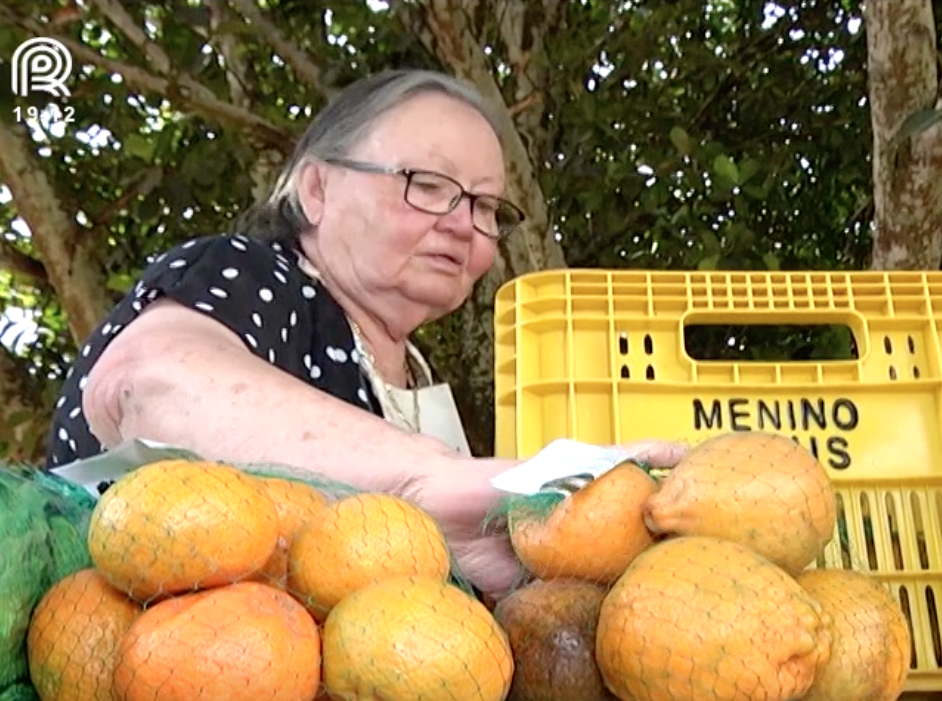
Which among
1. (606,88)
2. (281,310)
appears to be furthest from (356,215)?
(606,88)

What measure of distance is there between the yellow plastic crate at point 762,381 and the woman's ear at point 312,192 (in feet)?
1.47

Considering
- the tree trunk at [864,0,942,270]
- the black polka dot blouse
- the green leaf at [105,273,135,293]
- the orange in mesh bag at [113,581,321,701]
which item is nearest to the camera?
the orange in mesh bag at [113,581,321,701]

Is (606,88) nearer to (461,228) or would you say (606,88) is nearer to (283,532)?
(461,228)

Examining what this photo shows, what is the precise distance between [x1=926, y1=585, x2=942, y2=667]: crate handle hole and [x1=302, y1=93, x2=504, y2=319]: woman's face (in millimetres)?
1030

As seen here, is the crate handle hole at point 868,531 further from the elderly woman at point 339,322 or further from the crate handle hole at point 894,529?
the elderly woman at point 339,322

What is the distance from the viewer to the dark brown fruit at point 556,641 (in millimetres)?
1051

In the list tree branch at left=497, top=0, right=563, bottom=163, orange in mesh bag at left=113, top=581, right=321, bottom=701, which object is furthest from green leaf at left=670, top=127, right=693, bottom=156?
orange in mesh bag at left=113, top=581, right=321, bottom=701

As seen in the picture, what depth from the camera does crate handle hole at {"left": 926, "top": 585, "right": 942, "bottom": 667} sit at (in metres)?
1.79

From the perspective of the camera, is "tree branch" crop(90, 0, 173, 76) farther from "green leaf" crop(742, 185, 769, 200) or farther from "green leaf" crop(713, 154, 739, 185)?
"green leaf" crop(742, 185, 769, 200)

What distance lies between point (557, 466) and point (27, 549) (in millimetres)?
510

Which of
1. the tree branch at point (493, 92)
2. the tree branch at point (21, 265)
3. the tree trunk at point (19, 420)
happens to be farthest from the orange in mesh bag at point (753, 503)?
the tree branch at point (21, 265)

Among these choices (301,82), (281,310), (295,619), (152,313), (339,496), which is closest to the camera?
(295,619)

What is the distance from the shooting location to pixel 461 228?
221 centimetres

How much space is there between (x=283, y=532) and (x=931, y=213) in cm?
254
